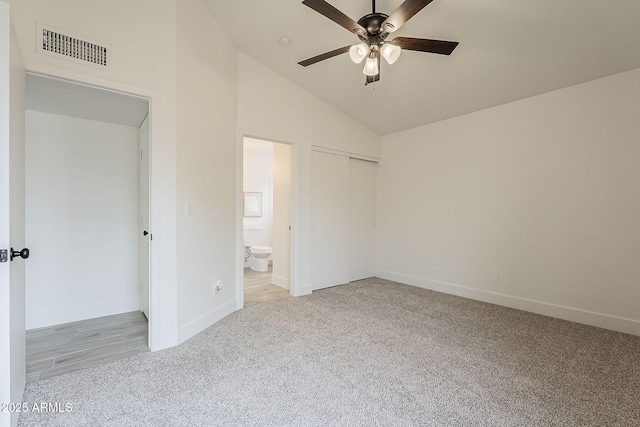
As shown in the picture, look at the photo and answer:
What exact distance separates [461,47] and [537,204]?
1.99 metres

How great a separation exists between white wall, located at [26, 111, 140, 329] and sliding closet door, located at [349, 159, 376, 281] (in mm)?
3037

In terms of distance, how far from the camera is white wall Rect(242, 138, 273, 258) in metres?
6.30

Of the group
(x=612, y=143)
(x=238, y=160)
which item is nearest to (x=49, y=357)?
(x=238, y=160)

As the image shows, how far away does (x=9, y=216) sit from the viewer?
1.41 metres

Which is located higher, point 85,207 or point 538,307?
point 85,207

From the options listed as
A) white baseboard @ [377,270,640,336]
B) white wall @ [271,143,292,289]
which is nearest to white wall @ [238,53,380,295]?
white wall @ [271,143,292,289]

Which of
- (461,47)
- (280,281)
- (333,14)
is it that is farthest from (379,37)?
(280,281)

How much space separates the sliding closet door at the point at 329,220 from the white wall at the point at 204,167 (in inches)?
49.3

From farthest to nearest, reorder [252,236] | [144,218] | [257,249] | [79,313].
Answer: [252,236]
[257,249]
[144,218]
[79,313]

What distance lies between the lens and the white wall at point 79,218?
2.84 meters

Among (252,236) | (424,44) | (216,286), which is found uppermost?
(424,44)

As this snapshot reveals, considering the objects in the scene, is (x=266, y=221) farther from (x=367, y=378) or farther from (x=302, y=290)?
(x=367, y=378)

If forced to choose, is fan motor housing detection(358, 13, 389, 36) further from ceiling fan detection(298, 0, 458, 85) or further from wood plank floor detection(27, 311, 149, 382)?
wood plank floor detection(27, 311, 149, 382)

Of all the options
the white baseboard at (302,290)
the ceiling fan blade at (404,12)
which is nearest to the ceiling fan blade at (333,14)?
the ceiling fan blade at (404,12)
